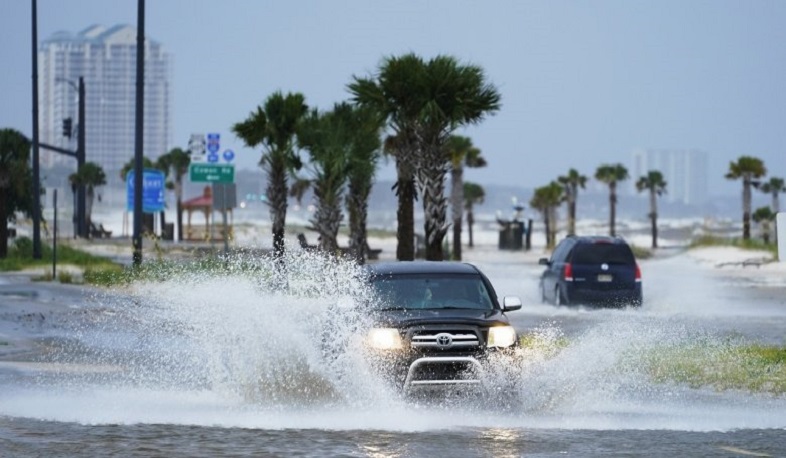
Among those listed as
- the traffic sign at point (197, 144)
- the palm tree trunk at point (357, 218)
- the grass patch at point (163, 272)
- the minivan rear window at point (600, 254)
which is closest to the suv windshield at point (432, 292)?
the minivan rear window at point (600, 254)

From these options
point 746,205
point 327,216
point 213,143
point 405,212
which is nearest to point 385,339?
point 405,212

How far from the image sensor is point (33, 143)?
58.9 m

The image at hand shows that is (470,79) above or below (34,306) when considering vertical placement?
above

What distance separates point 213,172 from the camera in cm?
6450

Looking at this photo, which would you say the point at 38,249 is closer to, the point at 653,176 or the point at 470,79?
the point at 470,79

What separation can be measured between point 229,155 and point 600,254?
40367 mm

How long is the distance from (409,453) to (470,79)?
30974mm

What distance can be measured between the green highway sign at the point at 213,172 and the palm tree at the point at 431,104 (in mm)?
20255

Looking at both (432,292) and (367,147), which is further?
(367,147)

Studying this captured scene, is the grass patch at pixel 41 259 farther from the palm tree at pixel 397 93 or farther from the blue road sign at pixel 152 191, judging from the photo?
the palm tree at pixel 397 93

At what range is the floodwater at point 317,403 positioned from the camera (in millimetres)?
13422

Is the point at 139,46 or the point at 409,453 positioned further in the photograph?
the point at 139,46

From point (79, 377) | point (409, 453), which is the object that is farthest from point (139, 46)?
point (409, 453)

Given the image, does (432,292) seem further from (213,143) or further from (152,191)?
(213,143)
